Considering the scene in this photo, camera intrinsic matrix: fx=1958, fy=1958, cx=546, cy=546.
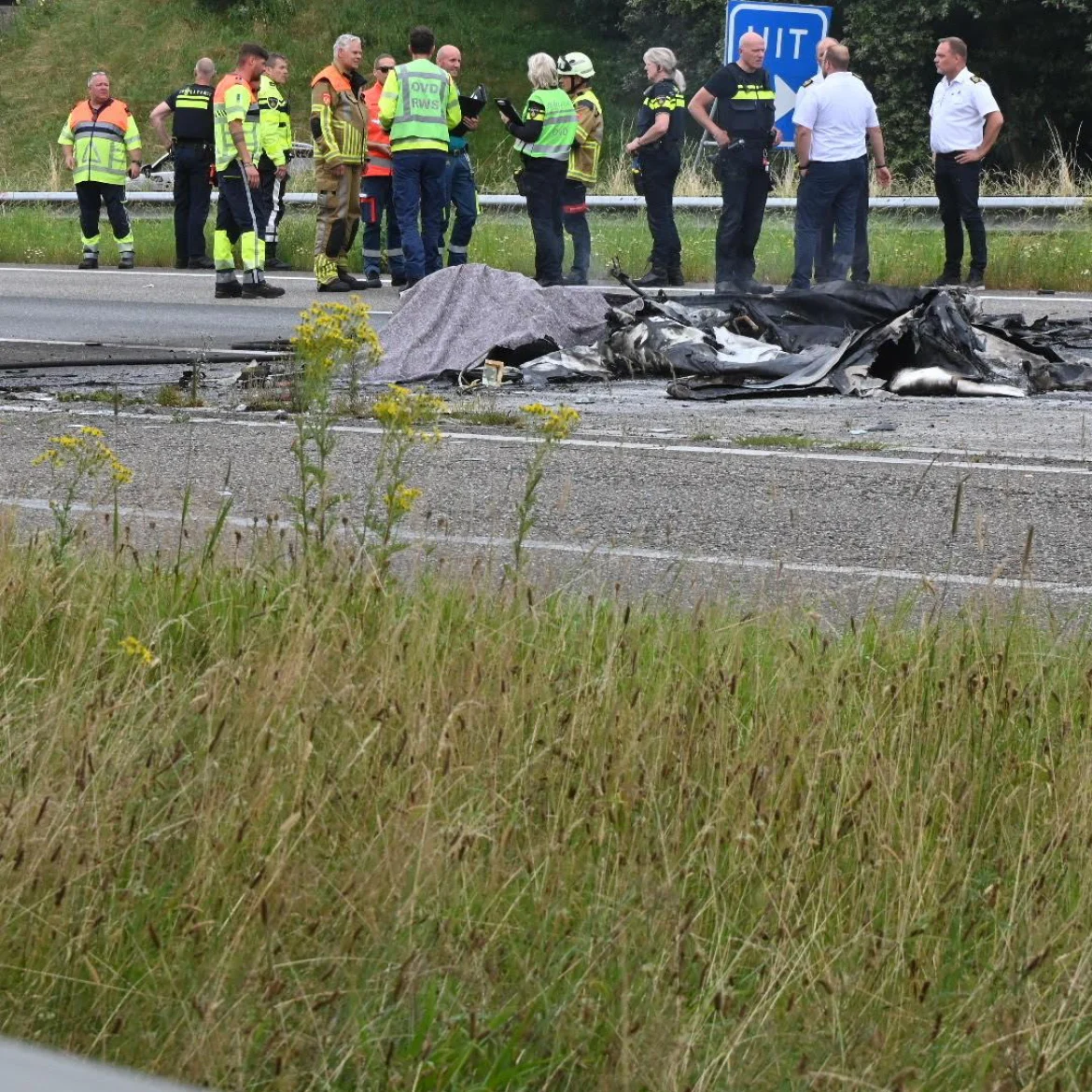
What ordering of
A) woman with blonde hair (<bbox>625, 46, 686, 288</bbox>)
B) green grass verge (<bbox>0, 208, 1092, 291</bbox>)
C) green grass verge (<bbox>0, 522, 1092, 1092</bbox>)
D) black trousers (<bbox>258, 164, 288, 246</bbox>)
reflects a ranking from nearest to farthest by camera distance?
green grass verge (<bbox>0, 522, 1092, 1092</bbox>), woman with blonde hair (<bbox>625, 46, 686, 288</bbox>), black trousers (<bbox>258, 164, 288, 246</bbox>), green grass verge (<bbox>0, 208, 1092, 291</bbox>)

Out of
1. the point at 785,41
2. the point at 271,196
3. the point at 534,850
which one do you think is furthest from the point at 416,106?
the point at 534,850

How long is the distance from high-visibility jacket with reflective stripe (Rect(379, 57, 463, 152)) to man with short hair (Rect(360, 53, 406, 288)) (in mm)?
1595

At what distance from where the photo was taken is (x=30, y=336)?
13.1m

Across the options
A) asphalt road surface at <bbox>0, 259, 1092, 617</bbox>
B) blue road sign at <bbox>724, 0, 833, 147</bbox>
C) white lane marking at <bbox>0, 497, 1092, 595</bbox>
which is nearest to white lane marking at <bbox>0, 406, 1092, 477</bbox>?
asphalt road surface at <bbox>0, 259, 1092, 617</bbox>

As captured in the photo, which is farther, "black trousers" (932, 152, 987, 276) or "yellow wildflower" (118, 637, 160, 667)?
"black trousers" (932, 152, 987, 276)

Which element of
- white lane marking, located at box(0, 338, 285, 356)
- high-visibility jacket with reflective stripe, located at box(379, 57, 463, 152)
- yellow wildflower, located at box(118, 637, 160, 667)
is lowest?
white lane marking, located at box(0, 338, 285, 356)

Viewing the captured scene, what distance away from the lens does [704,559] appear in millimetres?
6117

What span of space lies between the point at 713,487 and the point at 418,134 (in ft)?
27.9

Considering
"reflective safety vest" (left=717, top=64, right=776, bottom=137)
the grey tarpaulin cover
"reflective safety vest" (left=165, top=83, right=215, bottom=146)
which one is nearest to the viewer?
the grey tarpaulin cover

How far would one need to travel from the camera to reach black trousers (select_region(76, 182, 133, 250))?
19.1 meters

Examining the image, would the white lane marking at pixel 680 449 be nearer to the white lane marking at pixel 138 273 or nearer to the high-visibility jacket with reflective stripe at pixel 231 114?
the high-visibility jacket with reflective stripe at pixel 231 114

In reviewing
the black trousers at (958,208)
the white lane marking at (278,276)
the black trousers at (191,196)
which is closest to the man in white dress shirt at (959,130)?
the black trousers at (958,208)

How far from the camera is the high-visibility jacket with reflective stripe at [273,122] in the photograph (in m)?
16.3

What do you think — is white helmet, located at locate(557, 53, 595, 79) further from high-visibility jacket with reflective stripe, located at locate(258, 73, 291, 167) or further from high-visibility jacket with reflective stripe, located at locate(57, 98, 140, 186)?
high-visibility jacket with reflective stripe, located at locate(57, 98, 140, 186)
